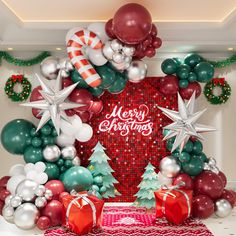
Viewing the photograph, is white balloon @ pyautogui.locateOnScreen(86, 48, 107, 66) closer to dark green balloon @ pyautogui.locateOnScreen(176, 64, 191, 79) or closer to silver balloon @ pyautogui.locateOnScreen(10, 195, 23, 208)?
dark green balloon @ pyautogui.locateOnScreen(176, 64, 191, 79)

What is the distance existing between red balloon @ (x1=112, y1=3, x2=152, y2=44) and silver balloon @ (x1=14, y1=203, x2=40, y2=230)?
2.16 metres

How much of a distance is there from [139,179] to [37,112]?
182 cm

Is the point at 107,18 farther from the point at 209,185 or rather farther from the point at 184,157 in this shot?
the point at 209,185

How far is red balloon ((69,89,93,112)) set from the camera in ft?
15.6

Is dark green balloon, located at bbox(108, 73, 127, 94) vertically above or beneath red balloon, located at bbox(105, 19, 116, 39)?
beneath

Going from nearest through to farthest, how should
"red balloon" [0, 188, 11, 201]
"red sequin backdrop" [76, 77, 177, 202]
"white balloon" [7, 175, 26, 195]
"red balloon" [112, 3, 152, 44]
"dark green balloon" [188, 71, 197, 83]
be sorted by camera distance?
"red balloon" [112, 3, 152, 44]
"white balloon" [7, 175, 26, 195]
"red balloon" [0, 188, 11, 201]
"dark green balloon" [188, 71, 197, 83]
"red sequin backdrop" [76, 77, 177, 202]

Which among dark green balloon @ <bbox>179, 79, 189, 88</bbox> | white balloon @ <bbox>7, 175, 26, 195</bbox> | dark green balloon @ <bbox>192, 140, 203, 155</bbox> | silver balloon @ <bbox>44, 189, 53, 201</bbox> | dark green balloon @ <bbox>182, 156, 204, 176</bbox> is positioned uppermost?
dark green balloon @ <bbox>179, 79, 189, 88</bbox>

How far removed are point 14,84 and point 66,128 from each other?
1.40 metres

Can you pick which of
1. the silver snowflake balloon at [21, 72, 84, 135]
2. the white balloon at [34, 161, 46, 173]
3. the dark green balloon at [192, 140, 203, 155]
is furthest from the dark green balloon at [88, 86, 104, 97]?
the dark green balloon at [192, 140, 203, 155]

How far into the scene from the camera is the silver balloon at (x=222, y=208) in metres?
4.86

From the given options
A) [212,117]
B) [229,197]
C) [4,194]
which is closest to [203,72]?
[212,117]

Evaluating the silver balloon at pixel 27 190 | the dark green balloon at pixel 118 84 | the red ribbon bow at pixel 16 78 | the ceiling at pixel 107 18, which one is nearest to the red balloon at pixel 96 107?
the dark green balloon at pixel 118 84

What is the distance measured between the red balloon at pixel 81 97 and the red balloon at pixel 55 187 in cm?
93

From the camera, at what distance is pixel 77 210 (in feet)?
13.7
